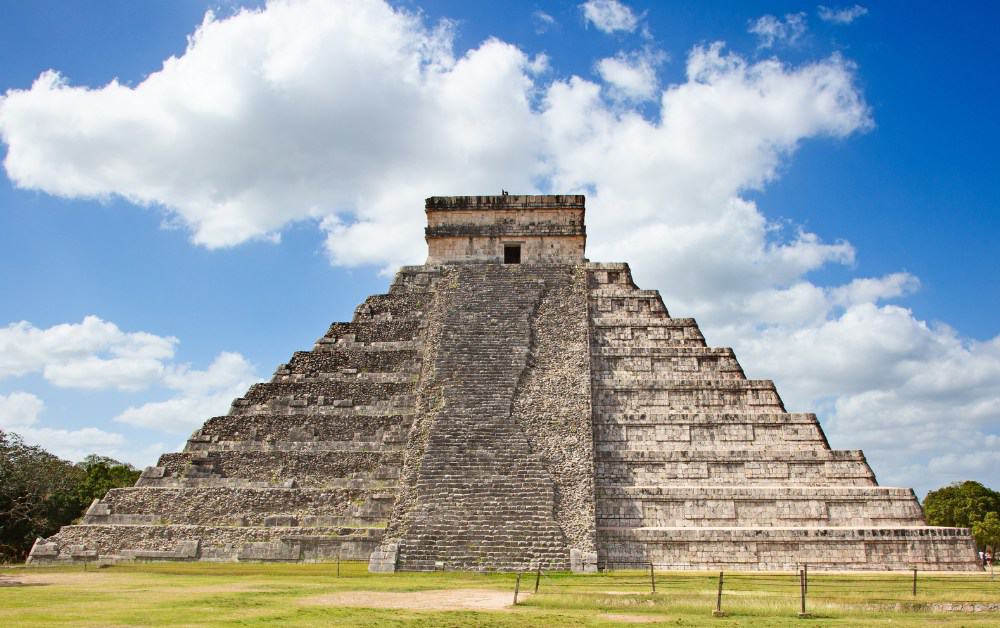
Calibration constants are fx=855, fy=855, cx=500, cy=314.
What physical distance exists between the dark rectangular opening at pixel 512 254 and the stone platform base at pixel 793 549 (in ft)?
32.6

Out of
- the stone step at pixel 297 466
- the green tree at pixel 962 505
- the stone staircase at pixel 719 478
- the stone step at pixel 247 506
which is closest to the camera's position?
the stone staircase at pixel 719 478

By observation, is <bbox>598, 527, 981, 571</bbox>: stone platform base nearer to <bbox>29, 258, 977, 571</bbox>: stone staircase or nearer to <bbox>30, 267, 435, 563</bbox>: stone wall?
<bbox>29, 258, 977, 571</bbox>: stone staircase

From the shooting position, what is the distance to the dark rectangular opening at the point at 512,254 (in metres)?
24.6

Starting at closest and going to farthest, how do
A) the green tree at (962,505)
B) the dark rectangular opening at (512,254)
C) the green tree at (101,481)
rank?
the dark rectangular opening at (512,254) → the green tree at (101,481) → the green tree at (962,505)

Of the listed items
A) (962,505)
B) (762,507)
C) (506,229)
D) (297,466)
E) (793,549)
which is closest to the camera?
(793,549)

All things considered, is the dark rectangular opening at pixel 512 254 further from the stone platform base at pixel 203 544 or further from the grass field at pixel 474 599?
the grass field at pixel 474 599

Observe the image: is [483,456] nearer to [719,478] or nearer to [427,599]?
[719,478]

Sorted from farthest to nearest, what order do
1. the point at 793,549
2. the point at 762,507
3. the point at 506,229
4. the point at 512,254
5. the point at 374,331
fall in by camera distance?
1. the point at 512,254
2. the point at 506,229
3. the point at 374,331
4. the point at 762,507
5. the point at 793,549

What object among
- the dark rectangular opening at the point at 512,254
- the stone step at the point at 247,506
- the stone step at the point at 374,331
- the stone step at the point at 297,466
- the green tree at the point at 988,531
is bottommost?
the green tree at the point at 988,531

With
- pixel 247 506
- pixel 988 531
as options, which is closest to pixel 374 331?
pixel 247 506

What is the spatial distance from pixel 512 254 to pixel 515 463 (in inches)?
343

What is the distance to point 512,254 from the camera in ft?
81.3

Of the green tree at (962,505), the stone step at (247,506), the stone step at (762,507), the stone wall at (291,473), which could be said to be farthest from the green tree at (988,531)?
the stone step at (247,506)

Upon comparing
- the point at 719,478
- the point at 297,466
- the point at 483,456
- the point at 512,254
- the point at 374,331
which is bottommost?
the point at 719,478
